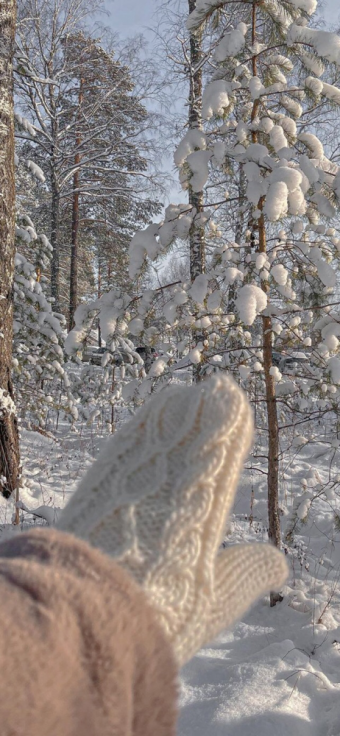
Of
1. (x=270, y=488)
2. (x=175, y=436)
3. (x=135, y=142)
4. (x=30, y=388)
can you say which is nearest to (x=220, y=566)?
(x=175, y=436)

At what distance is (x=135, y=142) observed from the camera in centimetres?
1163

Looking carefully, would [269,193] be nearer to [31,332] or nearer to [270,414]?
[270,414]

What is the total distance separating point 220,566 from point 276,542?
2.49 m

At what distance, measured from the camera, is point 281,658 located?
2484 millimetres

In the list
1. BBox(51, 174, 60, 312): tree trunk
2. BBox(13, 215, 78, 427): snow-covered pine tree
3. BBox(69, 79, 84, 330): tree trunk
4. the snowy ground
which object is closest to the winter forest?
the snowy ground

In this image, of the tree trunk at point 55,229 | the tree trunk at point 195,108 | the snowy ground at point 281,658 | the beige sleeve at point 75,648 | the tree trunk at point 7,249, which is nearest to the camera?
the beige sleeve at point 75,648

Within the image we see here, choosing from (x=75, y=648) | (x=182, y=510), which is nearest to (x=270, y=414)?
(x=182, y=510)

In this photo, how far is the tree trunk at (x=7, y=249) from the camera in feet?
13.8

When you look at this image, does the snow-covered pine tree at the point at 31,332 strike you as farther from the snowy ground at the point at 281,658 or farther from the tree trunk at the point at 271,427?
the tree trunk at the point at 271,427

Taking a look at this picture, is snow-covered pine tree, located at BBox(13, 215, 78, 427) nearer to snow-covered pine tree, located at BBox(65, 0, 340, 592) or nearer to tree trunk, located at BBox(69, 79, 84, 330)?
snow-covered pine tree, located at BBox(65, 0, 340, 592)

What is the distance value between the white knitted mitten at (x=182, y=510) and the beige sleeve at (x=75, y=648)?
0.15m

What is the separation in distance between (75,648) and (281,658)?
2429 millimetres

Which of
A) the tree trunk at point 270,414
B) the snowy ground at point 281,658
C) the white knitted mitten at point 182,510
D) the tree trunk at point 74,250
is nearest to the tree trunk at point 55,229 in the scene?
the tree trunk at point 74,250

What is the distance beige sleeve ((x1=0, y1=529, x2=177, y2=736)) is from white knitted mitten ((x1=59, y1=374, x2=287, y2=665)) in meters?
0.15
